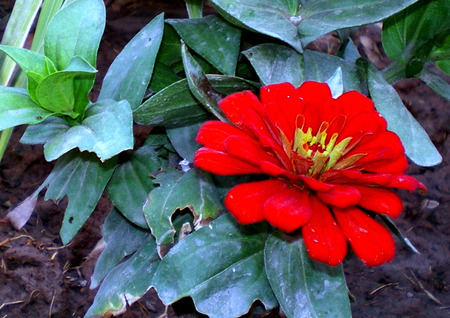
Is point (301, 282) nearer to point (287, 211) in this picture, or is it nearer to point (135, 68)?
point (287, 211)

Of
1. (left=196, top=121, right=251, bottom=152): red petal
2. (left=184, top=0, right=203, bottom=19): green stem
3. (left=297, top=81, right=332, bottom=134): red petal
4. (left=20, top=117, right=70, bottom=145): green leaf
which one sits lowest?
(left=20, top=117, right=70, bottom=145): green leaf

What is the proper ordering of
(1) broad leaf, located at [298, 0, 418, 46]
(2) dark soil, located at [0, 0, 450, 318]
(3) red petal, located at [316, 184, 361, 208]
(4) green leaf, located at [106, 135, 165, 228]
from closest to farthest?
1. (3) red petal, located at [316, 184, 361, 208]
2. (1) broad leaf, located at [298, 0, 418, 46]
3. (4) green leaf, located at [106, 135, 165, 228]
4. (2) dark soil, located at [0, 0, 450, 318]

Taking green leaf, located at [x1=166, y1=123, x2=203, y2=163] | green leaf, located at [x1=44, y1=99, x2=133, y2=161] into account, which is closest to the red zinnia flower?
green leaf, located at [x1=44, y1=99, x2=133, y2=161]

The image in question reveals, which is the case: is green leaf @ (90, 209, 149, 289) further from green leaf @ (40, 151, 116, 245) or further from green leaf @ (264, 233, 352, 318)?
green leaf @ (264, 233, 352, 318)

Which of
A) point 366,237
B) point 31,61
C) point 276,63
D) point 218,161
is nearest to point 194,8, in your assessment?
point 276,63


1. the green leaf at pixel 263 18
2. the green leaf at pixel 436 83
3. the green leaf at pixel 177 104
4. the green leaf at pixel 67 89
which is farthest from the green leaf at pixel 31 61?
the green leaf at pixel 436 83

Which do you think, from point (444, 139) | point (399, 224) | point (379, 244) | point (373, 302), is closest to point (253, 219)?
point (379, 244)

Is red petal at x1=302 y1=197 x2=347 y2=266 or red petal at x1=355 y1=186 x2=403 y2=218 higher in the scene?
red petal at x1=355 y1=186 x2=403 y2=218

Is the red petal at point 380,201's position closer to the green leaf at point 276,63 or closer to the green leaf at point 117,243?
the green leaf at point 276,63
